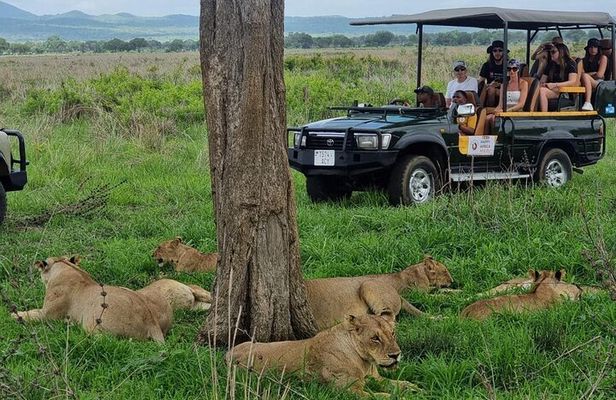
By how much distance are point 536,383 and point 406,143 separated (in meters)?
5.76

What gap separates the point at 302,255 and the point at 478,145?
144 inches

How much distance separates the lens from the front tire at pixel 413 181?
1035 cm

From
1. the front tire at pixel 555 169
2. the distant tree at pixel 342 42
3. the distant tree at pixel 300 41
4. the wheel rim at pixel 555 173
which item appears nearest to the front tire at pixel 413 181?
the front tire at pixel 555 169

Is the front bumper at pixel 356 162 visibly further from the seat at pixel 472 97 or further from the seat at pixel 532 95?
the seat at pixel 532 95

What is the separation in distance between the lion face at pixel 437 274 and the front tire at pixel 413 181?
330 cm

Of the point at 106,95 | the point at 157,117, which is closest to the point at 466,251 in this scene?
the point at 157,117

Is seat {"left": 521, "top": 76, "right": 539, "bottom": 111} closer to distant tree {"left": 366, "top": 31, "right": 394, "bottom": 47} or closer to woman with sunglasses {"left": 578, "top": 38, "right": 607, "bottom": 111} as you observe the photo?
woman with sunglasses {"left": 578, "top": 38, "right": 607, "bottom": 111}

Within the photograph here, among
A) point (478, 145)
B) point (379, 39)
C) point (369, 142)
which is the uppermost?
point (379, 39)

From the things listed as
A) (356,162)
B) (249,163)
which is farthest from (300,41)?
(249,163)

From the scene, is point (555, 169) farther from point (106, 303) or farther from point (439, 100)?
point (106, 303)

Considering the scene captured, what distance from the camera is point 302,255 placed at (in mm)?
8102

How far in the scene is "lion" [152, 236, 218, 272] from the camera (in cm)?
769

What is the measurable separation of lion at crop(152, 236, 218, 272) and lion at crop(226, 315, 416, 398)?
2805 mm

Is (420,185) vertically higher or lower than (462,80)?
lower
